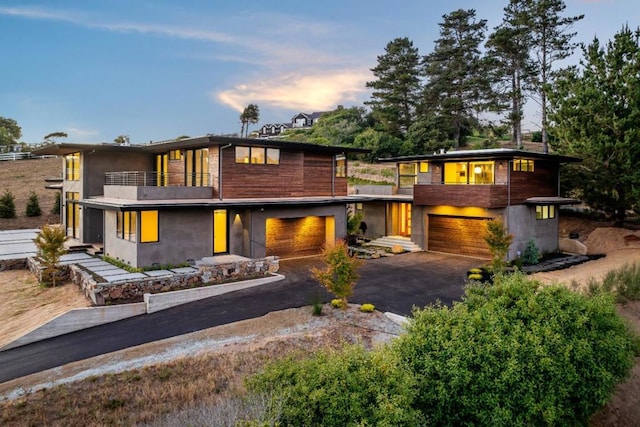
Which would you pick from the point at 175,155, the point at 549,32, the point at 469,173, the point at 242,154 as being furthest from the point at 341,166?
the point at 549,32

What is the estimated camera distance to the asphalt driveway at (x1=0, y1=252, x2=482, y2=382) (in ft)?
34.8

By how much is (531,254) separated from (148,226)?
18.6 meters

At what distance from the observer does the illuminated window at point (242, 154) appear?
61.5 ft

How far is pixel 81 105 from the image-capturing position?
151ft

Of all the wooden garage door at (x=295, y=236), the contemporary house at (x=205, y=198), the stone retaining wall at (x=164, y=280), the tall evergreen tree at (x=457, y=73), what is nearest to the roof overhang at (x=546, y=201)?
the contemporary house at (x=205, y=198)

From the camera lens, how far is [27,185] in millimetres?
40188

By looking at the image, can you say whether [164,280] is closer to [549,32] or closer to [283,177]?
[283,177]

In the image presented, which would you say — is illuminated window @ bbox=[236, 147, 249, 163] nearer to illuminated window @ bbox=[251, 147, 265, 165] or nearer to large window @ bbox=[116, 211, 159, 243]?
illuminated window @ bbox=[251, 147, 265, 165]

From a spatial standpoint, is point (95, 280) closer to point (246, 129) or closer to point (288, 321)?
point (288, 321)

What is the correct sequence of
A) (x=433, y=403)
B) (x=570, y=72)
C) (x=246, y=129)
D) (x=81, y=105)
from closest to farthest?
(x=433, y=403), (x=570, y=72), (x=81, y=105), (x=246, y=129)

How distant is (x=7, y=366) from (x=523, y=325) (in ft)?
39.4

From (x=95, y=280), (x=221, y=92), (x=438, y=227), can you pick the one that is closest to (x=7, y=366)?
(x=95, y=280)

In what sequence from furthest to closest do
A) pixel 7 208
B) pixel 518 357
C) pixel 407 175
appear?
pixel 7 208, pixel 407 175, pixel 518 357

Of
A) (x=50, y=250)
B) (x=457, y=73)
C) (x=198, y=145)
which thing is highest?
(x=457, y=73)
